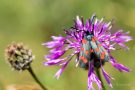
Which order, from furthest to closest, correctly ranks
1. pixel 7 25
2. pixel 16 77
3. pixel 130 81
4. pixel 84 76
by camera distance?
pixel 7 25, pixel 16 77, pixel 84 76, pixel 130 81

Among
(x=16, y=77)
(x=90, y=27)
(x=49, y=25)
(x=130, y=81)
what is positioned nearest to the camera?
(x=90, y=27)

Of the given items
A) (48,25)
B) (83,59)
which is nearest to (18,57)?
(83,59)

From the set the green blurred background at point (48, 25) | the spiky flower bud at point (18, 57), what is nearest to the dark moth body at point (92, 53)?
the spiky flower bud at point (18, 57)

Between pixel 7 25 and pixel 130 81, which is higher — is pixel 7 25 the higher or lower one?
the higher one

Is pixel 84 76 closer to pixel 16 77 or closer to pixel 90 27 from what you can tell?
pixel 16 77

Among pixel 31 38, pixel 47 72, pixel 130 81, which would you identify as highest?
pixel 31 38

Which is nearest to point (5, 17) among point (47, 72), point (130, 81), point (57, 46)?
point (47, 72)

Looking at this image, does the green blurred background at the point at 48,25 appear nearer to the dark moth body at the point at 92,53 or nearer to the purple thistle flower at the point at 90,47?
the purple thistle flower at the point at 90,47
